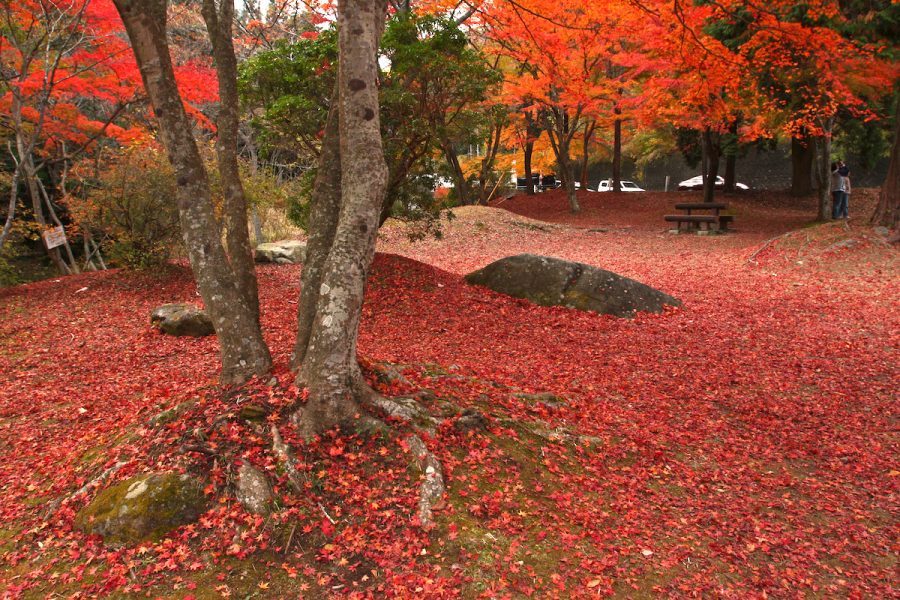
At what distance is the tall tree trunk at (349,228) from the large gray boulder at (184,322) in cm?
406

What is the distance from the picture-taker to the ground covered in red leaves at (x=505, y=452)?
10.0 feet

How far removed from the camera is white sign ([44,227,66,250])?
10032 millimetres

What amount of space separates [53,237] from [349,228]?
9.10 metres

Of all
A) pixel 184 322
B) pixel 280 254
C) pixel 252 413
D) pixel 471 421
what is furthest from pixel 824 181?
pixel 252 413

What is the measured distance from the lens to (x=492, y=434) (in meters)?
4.17

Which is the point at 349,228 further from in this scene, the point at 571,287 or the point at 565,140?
the point at 565,140

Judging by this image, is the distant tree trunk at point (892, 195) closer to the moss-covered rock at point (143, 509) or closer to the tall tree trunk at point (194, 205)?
the tall tree trunk at point (194, 205)

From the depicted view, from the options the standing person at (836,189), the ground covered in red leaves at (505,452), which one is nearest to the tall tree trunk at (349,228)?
the ground covered in red leaves at (505,452)

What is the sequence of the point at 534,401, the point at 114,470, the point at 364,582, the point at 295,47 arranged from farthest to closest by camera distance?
1. the point at 295,47
2. the point at 534,401
3. the point at 114,470
4. the point at 364,582

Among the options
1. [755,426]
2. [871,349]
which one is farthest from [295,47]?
[871,349]

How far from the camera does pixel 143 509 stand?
10.4 feet

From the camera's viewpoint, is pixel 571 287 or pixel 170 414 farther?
pixel 571 287

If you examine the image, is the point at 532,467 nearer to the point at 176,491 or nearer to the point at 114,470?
the point at 176,491

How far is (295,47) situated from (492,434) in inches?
236
